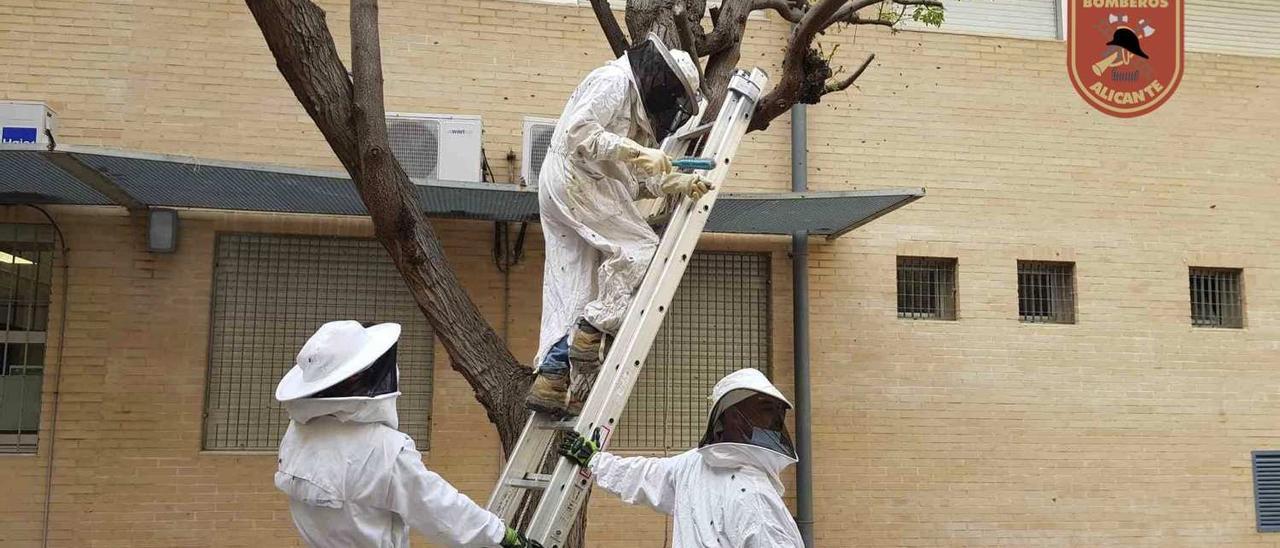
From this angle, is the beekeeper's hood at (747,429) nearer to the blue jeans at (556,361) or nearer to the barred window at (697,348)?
the blue jeans at (556,361)

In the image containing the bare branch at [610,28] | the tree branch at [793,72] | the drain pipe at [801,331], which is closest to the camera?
the tree branch at [793,72]

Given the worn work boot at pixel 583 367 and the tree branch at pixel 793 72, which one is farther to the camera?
the tree branch at pixel 793 72

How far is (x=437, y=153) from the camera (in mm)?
8047

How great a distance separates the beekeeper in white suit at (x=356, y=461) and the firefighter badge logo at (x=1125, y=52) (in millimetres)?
8087

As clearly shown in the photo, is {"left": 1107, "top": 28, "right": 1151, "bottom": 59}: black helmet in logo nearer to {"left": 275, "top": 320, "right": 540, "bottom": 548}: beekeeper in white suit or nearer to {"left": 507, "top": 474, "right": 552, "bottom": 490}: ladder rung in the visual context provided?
{"left": 507, "top": 474, "right": 552, "bottom": 490}: ladder rung

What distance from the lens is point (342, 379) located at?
3.39 metres

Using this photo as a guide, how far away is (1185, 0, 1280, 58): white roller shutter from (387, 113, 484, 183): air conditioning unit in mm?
6889

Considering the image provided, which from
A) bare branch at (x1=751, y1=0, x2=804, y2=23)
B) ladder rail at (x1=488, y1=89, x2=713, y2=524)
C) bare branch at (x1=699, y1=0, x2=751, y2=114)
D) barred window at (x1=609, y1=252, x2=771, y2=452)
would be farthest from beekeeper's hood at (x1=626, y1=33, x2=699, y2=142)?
barred window at (x1=609, y1=252, x2=771, y2=452)

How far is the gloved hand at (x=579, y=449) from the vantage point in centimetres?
414

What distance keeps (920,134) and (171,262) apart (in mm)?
6385

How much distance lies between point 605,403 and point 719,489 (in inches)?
22.8

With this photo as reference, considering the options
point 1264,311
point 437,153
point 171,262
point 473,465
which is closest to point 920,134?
point 1264,311

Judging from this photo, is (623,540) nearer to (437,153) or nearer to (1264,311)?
(437,153)

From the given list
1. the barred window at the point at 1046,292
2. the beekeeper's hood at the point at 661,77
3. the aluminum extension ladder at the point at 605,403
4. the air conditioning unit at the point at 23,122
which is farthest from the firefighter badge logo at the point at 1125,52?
the air conditioning unit at the point at 23,122
